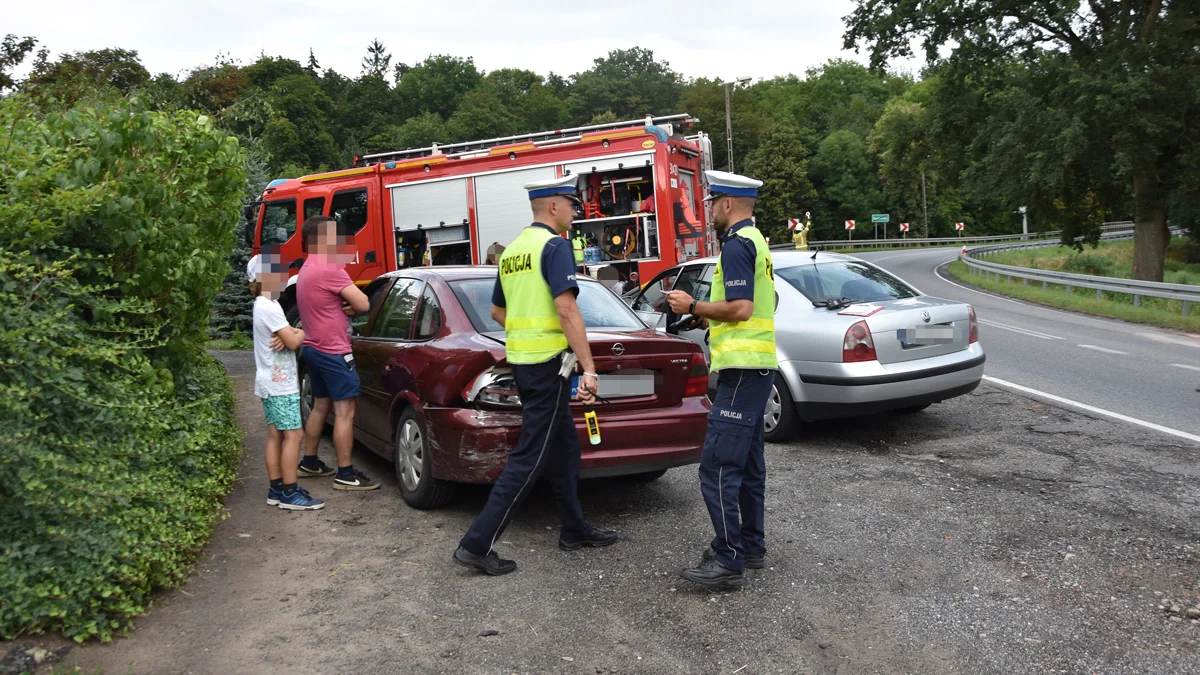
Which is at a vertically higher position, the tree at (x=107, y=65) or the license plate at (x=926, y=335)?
the tree at (x=107, y=65)

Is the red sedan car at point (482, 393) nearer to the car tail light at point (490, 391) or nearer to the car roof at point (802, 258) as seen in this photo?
the car tail light at point (490, 391)

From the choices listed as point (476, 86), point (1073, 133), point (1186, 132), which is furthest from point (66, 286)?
point (476, 86)

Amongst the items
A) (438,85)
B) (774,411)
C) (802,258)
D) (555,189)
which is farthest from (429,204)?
(438,85)

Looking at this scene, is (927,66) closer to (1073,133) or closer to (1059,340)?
(1073,133)

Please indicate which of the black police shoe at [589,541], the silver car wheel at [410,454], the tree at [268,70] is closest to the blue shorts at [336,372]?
the silver car wheel at [410,454]

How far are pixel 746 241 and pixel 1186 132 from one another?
24712 millimetres

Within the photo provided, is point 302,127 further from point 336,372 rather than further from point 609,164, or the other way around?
point 336,372

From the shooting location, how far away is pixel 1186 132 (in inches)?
943

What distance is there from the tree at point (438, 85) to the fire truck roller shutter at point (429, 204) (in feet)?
272

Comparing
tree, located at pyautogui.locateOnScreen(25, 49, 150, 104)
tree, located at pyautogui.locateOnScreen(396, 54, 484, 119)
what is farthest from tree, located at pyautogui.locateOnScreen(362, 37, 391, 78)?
tree, located at pyautogui.locateOnScreen(25, 49, 150, 104)

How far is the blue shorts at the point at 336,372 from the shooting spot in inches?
231

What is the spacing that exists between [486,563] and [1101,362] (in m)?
9.33

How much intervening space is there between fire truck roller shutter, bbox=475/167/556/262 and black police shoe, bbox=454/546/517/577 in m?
9.51

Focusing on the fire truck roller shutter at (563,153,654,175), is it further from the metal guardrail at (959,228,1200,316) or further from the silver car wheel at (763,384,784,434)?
the metal guardrail at (959,228,1200,316)
